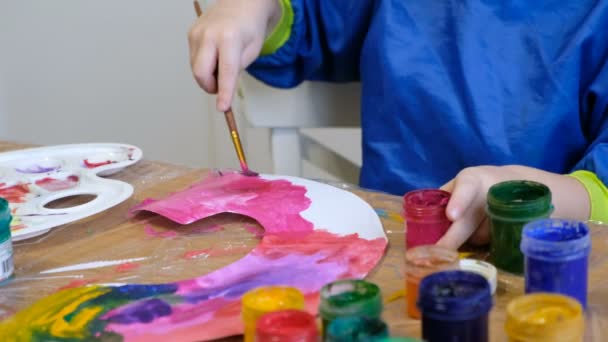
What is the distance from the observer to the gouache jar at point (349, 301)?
1.35 ft

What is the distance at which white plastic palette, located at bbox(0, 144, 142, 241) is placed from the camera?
0.67 meters

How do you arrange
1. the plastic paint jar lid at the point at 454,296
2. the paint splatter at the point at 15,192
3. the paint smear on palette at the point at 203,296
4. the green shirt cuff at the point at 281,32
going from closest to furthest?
the plastic paint jar lid at the point at 454,296 → the paint smear on palette at the point at 203,296 → the paint splatter at the point at 15,192 → the green shirt cuff at the point at 281,32

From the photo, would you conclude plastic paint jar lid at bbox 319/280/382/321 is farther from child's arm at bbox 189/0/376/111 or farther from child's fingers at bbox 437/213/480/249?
child's arm at bbox 189/0/376/111

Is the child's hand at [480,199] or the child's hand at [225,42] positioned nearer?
the child's hand at [480,199]

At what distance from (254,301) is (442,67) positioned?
0.46m

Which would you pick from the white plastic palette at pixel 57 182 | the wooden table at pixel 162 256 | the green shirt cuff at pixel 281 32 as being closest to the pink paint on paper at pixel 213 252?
the wooden table at pixel 162 256

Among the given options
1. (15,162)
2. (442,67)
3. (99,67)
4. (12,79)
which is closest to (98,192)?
(15,162)

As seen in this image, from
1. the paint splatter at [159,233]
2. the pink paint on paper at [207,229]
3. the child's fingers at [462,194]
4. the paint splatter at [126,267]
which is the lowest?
the paint splatter at [126,267]

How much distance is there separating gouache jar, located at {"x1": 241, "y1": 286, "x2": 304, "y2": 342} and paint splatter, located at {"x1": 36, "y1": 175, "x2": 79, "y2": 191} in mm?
347

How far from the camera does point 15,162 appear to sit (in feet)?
2.70

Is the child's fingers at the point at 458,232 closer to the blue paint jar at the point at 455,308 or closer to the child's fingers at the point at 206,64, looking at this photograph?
the blue paint jar at the point at 455,308

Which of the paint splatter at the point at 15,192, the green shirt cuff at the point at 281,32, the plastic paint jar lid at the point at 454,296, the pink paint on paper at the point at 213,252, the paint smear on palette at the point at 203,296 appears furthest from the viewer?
the green shirt cuff at the point at 281,32

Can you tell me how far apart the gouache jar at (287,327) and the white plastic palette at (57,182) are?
300mm

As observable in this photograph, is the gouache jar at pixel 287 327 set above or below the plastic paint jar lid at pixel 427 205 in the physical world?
below
